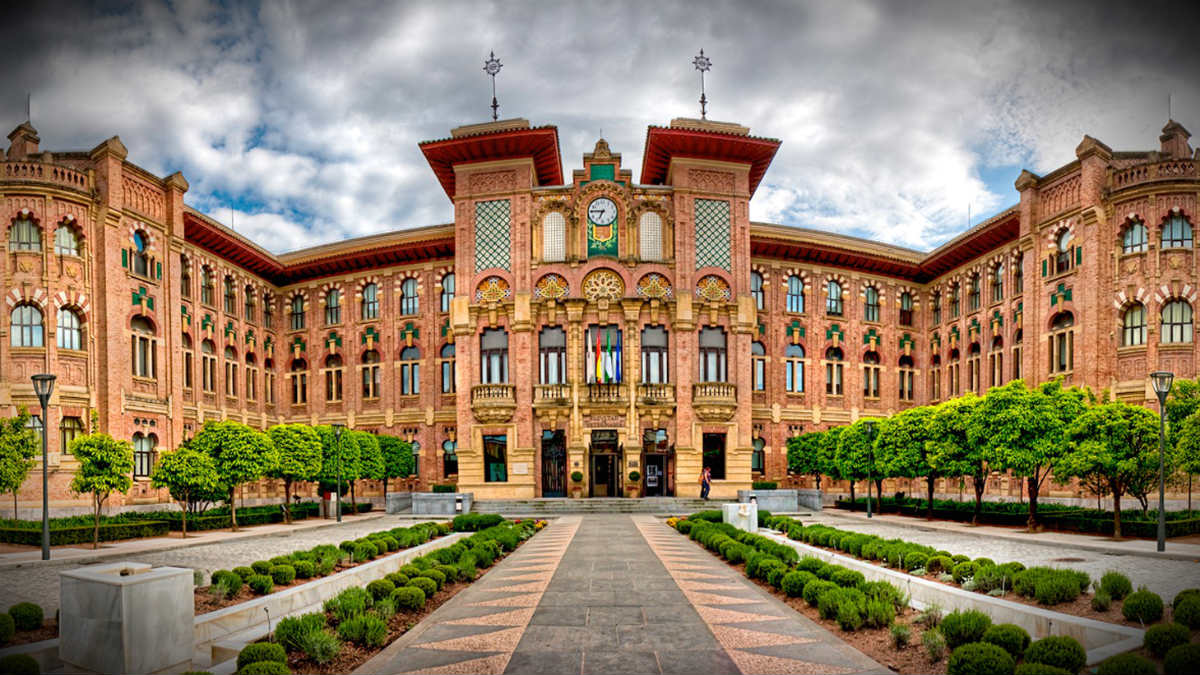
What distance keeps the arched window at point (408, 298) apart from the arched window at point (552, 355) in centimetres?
930

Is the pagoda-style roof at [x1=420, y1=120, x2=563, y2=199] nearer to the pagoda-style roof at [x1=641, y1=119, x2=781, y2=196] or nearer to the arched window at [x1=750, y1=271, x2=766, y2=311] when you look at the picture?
the pagoda-style roof at [x1=641, y1=119, x2=781, y2=196]

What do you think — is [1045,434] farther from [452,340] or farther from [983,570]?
[452,340]

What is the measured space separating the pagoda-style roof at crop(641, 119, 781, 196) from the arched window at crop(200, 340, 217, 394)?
25.4 metres

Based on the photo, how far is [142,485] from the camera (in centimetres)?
3353

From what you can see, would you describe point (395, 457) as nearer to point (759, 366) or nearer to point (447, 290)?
point (447, 290)

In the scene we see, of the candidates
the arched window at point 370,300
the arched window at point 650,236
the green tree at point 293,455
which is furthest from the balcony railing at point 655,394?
the arched window at point 370,300

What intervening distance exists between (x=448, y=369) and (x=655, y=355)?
12484mm

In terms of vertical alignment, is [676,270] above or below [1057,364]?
above

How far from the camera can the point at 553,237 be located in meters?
42.1

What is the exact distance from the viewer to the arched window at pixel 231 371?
1692 inches

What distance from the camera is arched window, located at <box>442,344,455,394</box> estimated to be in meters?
45.5

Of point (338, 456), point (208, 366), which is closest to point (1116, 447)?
point (338, 456)

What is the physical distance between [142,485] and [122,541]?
459 inches

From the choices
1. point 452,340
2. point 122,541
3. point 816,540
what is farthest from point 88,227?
point 816,540
